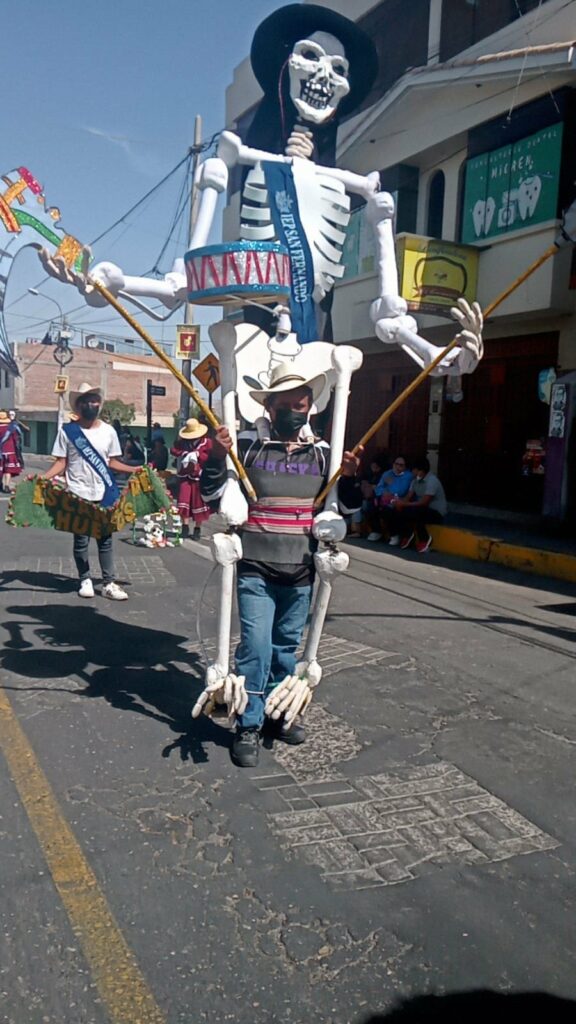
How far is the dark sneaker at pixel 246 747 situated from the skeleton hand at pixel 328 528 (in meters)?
1.00

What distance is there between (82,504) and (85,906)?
4.75 meters

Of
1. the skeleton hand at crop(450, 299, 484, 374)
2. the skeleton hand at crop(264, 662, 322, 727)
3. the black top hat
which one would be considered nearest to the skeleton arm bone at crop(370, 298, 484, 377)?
the skeleton hand at crop(450, 299, 484, 374)

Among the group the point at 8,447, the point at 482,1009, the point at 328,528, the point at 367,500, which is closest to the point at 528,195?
the point at 367,500

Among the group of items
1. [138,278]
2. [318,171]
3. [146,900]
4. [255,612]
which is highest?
[318,171]

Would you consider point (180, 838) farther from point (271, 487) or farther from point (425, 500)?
point (425, 500)

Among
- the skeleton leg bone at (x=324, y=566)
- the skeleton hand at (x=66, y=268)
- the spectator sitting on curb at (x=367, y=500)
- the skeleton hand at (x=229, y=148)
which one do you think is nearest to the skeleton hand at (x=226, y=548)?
the skeleton leg bone at (x=324, y=566)

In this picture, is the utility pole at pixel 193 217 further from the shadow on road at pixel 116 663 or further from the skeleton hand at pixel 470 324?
the shadow on road at pixel 116 663

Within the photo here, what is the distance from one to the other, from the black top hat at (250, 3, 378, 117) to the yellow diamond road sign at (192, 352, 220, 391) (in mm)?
2060

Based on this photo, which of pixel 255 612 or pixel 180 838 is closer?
pixel 180 838

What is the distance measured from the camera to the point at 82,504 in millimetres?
7090

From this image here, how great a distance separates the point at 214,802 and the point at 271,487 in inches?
59.7

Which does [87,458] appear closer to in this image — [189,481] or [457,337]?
[457,337]

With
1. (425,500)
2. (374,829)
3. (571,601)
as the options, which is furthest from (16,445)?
(374,829)

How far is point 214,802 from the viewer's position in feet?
11.3
